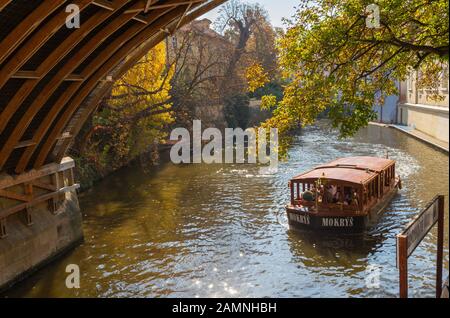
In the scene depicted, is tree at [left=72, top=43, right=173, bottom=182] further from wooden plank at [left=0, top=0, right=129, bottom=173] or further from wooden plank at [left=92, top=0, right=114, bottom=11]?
wooden plank at [left=92, top=0, right=114, bottom=11]

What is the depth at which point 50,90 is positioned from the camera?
12.5m

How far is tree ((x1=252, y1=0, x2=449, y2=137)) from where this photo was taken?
10508 millimetres

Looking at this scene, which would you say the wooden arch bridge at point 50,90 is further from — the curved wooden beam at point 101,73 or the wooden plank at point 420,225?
the wooden plank at point 420,225

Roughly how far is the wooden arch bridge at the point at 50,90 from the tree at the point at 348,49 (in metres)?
2.94

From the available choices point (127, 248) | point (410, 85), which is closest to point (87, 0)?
point (127, 248)

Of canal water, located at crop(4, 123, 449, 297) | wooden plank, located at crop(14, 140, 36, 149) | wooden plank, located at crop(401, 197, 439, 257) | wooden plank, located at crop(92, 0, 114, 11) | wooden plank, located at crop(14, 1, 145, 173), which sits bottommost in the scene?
canal water, located at crop(4, 123, 449, 297)

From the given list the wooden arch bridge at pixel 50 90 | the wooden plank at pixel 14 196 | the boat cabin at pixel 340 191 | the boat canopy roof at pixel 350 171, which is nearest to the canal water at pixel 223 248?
the boat cabin at pixel 340 191

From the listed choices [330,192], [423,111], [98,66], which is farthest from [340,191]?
[423,111]

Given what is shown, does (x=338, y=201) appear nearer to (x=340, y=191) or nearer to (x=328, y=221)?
(x=340, y=191)

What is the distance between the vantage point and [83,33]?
11.0 metres

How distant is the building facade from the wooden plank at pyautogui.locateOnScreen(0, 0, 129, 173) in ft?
82.0

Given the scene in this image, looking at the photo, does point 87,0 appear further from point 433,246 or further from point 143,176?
point 143,176

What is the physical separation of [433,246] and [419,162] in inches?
631

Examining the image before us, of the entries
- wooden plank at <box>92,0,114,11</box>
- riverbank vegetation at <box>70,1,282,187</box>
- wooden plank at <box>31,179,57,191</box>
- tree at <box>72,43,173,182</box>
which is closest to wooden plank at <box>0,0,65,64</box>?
wooden plank at <box>92,0,114,11</box>
